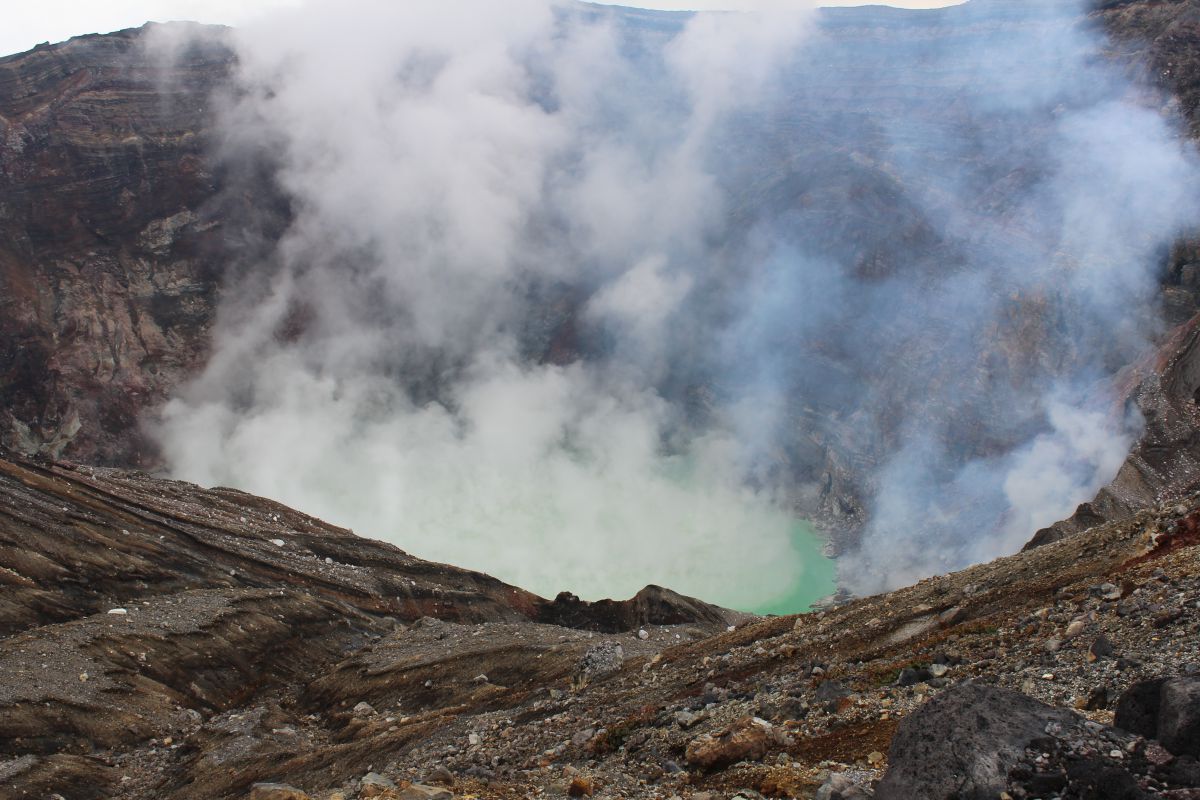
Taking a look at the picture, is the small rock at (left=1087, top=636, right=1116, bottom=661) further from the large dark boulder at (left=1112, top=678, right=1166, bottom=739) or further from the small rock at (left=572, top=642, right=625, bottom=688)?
the small rock at (left=572, top=642, right=625, bottom=688)

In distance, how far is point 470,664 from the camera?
40.3 m

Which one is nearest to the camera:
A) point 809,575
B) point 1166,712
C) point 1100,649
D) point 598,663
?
point 1166,712

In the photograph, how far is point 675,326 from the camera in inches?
4033

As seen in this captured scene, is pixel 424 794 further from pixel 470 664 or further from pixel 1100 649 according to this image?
pixel 470 664

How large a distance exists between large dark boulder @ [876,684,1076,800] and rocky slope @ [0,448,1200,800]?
2.3 inches

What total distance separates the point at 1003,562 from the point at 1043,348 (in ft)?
202

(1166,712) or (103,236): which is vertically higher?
(103,236)

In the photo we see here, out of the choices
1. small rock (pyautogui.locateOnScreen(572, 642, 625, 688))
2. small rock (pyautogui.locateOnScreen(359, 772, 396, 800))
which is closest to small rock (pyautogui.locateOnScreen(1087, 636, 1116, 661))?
small rock (pyautogui.locateOnScreen(359, 772, 396, 800))

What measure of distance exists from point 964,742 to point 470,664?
105 ft

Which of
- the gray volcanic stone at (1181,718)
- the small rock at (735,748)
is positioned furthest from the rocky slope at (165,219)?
the gray volcanic stone at (1181,718)

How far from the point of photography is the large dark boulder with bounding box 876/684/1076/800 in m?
10.3

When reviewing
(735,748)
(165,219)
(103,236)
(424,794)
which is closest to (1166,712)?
(735,748)

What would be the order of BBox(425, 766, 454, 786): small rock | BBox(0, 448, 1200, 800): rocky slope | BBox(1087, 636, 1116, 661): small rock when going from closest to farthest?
BBox(1087, 636, 1116, 661): small rock, BBox(0, 448, 1200, 800): rocky slope, BBox(425, 766, 454, 786): small rock

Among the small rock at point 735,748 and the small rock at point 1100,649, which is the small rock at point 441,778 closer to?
the small rock at point 735,748
